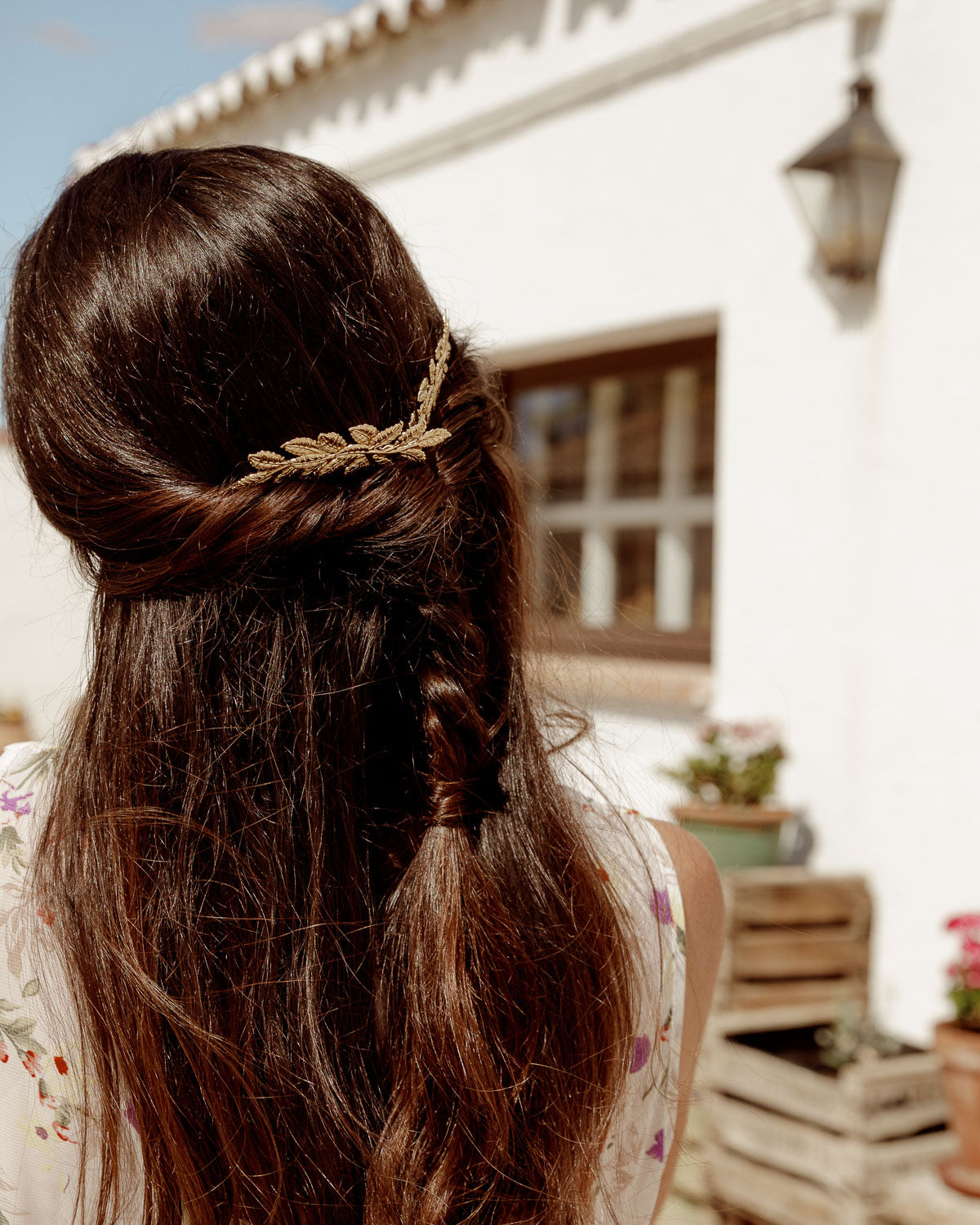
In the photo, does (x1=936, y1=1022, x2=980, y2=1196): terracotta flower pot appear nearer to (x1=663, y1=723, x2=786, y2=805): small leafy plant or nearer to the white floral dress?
(x1=663, y1=723, x2=786, y2=805): small leafy plant

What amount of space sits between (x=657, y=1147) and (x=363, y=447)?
0.67 metres

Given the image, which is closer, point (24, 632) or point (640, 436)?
point (640, 436)

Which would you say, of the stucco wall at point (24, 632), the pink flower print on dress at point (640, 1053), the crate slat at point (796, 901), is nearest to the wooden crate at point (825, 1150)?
the crate slat at point (796, 901)

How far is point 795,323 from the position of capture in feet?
10.8

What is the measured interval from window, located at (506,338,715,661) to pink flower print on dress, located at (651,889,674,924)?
108 inches

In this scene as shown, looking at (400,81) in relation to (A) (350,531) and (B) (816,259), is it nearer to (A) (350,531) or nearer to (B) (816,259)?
(B) (816,259)

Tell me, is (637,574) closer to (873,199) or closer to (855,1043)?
(873,199)

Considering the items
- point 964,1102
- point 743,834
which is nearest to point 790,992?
point 743,834

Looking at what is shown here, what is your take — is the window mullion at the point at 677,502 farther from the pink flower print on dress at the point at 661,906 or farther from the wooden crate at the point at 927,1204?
the pink flower print on dress at the point at 661,906

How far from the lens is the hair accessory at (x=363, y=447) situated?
80cm

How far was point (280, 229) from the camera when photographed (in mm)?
796

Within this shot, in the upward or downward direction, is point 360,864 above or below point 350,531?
below

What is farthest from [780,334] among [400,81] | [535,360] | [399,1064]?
[399,1064]

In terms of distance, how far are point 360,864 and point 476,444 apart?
1.13ft
